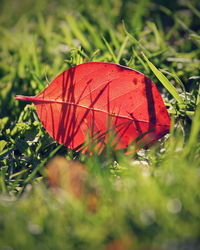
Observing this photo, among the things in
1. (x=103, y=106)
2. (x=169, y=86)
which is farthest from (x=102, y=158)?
(x=169, y=86)

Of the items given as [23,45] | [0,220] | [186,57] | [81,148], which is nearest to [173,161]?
[81,148]

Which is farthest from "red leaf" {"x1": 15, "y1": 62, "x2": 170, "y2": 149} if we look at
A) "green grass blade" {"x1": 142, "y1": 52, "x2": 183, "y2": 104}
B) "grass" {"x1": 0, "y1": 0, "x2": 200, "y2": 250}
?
"green grass blade" {"x1": 142, "y1": 52, "x2": 183, "y2": 104}

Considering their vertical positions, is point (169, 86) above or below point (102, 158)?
above

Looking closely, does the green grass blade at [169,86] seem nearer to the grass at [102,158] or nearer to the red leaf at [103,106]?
the grass at [102,158]

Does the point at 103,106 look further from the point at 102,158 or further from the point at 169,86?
the point at 169,86

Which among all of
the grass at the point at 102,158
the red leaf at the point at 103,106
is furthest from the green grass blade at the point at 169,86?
the red leaf at the point at 103,106

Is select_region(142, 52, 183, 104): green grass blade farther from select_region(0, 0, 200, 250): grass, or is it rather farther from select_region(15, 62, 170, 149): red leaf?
select_region(15, 62, 170, 149): red leaf
